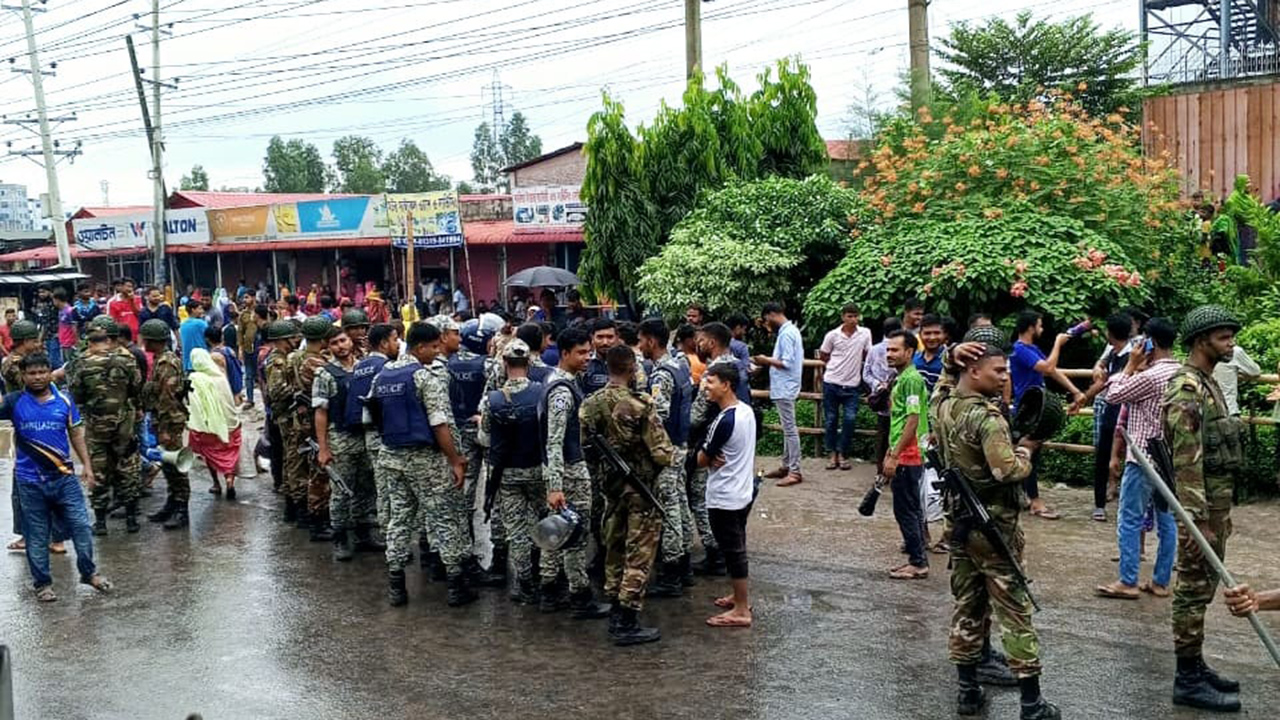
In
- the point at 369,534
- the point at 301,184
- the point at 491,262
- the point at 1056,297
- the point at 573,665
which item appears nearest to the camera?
the point at 573,665

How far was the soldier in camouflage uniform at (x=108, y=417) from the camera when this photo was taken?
32.6ft

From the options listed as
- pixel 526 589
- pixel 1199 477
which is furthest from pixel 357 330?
pixel 1199 477

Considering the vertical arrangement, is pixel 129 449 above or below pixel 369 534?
above

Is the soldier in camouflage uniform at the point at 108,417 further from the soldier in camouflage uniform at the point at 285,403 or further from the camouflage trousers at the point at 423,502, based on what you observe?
the camouflage trousers at the point at 423,502

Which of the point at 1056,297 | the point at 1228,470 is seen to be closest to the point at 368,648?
the point at 1228,470

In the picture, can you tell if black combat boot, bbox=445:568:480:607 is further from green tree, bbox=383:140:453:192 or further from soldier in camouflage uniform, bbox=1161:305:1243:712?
green tree, bbox=383:140:453:192

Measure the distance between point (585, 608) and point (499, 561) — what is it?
44.9 inches

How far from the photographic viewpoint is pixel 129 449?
33.5 ft

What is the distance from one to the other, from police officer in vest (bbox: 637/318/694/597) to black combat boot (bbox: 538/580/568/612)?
2.19 ft

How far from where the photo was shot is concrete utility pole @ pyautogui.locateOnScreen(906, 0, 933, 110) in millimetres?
16391

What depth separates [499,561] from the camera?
8.47 metres

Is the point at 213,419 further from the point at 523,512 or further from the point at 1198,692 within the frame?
the point at 1198,692

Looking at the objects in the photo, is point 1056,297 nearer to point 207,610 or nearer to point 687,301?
point 687,301

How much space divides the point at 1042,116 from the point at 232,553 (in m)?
10.5
